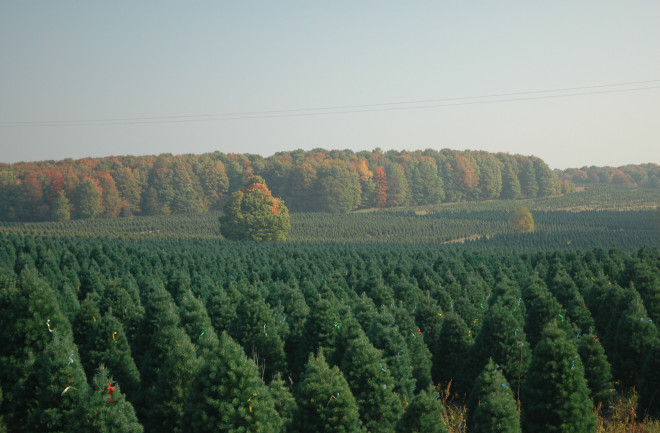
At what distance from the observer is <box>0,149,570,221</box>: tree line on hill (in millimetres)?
92875

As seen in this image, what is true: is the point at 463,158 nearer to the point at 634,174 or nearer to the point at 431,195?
the point at 431,195

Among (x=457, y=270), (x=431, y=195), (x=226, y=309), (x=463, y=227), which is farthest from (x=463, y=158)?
(x=226, y=309)

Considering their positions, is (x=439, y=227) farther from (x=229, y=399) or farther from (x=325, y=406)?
(x=229, y=399)

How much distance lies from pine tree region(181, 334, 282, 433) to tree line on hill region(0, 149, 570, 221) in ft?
286

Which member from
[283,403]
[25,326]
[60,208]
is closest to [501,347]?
[283,403]

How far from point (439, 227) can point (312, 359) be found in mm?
70477

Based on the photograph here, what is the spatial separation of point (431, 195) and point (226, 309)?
104395 millimetres

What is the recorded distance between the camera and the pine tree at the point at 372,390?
1333 cm

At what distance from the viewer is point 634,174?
16775 cm

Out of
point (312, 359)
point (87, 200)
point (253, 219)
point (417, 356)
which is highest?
point (87, 200)

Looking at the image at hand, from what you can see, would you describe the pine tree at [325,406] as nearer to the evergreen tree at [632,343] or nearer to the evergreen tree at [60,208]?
the evergreen tree at [632,343]

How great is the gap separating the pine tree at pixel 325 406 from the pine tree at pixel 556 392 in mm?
4587

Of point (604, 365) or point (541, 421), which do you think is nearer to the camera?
point (541, 421)

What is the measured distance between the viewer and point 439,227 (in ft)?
267
